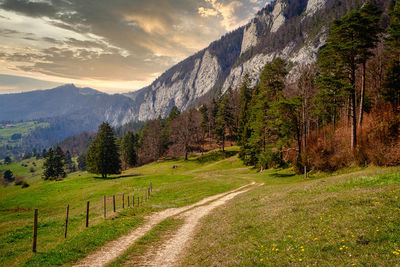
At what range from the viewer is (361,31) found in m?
29.1

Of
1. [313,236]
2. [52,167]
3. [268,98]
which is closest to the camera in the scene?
[313,236]

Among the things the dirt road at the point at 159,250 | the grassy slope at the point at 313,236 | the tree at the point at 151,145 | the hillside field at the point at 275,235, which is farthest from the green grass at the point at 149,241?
the tree at the point at 151,145

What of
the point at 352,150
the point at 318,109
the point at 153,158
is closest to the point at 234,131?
the point at 153,158

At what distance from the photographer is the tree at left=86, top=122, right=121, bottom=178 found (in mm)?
64938

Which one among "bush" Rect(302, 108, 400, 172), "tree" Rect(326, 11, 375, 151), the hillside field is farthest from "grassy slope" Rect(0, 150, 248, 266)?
"tree" Rect(326, 11, 375, 151)

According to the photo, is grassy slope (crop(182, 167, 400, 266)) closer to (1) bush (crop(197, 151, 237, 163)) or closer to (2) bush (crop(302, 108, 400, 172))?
(2) bush (crop(302, 108, 400, 172))

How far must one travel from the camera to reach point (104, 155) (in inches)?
2574

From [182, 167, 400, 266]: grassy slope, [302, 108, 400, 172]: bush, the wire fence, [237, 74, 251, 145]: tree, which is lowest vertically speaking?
the wire fence

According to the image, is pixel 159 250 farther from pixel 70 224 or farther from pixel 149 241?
pixel 70 224

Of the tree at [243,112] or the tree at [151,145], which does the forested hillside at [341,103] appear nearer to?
the tree at [243,112]

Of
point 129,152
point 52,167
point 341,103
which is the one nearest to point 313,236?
point 341,103

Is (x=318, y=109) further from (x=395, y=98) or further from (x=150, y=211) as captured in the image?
(x=150, y=211)

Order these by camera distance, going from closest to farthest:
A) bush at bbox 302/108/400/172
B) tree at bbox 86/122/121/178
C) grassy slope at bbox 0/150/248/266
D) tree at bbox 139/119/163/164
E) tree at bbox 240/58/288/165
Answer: grassy slope at bbox 0/150/248/266 < bush at bbox 302/108/400/172 < tree at bbox 240/58/288/165 < tree at bbox 86/122/121/178 < tree at bbox 139/119/163/164

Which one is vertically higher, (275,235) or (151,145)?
(151,145)
